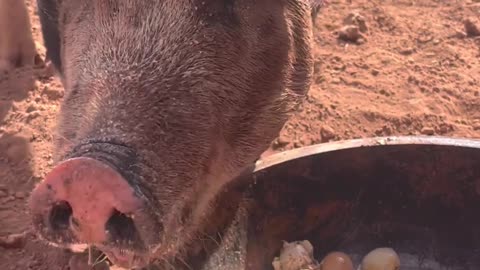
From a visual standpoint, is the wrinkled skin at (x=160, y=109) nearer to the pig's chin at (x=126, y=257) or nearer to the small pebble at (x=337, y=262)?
the pig's chin at (x=126, y=257)

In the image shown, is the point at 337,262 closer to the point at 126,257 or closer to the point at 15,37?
the point at 126,257

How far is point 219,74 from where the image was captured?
6.86 ft

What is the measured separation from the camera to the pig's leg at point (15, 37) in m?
3.80

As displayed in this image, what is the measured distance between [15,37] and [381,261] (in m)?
2.18

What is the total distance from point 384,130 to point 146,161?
6.40 ft

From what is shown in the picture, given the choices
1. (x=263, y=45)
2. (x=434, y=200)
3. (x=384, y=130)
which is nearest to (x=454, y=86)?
(x=384, y=130)

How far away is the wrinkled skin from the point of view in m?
1.70

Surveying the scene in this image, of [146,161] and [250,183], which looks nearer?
[146,161]

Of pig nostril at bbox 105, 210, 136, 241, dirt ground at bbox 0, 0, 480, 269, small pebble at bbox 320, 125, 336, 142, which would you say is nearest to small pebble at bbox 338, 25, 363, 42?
dirt ground at bbox 0, 0, 480, 269

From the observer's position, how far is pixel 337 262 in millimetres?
2676

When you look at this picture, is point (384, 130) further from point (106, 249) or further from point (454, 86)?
point (106, 249)

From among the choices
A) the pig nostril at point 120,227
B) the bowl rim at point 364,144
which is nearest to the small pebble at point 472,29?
the bowl rim at point 364,144

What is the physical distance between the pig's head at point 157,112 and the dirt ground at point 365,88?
40.5 inches

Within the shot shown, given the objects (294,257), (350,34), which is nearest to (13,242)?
(294,257)
